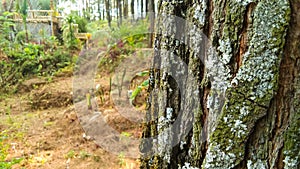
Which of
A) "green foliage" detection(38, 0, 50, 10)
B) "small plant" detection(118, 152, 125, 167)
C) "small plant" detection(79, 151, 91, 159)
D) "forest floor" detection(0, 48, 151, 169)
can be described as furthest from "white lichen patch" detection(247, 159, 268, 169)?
"green foliage" detection(38, 0, 50, 10)

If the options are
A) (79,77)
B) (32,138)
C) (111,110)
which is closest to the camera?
(32,138)

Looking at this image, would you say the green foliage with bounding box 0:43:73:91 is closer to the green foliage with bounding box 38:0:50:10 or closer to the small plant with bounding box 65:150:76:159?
the small plant with bounding box 65:150:76:159

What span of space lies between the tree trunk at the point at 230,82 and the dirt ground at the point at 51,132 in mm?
1222

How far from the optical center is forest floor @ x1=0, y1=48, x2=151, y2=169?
6.55ft

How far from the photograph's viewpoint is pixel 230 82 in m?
0.64

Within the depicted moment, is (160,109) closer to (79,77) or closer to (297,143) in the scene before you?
(297,143)

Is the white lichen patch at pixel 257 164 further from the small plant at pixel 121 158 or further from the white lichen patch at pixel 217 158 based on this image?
the small plant at pixel 121 158

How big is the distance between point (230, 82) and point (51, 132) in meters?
2.33

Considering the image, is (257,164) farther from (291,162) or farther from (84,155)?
(84,155)

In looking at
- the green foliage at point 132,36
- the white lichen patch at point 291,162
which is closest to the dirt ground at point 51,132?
the white lichen patch at point 291,162

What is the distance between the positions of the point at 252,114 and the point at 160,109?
11.6 inches

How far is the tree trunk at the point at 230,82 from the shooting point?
1.90ft

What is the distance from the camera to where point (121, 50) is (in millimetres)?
5008

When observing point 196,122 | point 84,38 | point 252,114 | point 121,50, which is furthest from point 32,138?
point 84,38
